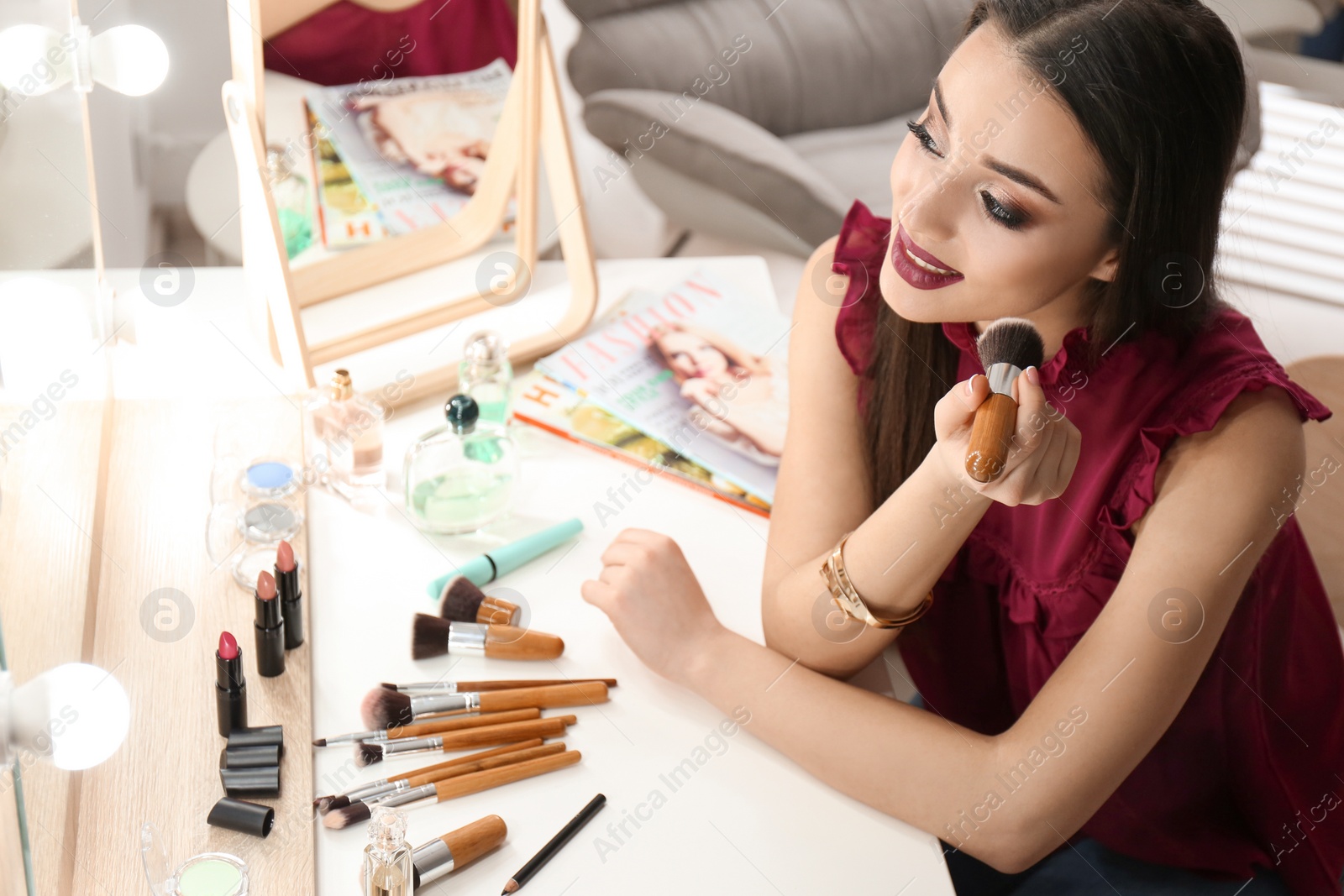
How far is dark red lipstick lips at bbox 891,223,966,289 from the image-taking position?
851 mm

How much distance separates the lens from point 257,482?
3.36ft

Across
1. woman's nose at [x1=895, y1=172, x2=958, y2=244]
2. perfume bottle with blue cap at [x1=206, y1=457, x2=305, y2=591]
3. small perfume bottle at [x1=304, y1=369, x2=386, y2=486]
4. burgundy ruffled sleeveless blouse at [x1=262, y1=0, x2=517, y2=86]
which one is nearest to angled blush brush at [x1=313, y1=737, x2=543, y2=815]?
perfume bottle with blue cap at [x1=206, y1=457, x2=305, y2=591]

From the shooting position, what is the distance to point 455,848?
741 millimetres

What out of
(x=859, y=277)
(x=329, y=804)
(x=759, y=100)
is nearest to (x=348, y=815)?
(x=329, y=804)

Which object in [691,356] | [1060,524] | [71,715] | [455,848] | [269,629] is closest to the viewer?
[71,715]

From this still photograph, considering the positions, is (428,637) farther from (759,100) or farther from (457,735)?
(759,100)

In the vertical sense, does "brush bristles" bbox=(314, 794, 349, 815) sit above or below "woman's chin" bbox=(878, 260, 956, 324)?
below

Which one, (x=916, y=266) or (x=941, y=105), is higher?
(x=941, y=105)

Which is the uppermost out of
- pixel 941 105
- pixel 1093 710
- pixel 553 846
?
pixel 941 105

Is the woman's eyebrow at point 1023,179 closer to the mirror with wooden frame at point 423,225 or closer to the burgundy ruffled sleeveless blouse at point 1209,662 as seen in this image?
the burgundy ruffled sleeveless blouse at point 1209,662

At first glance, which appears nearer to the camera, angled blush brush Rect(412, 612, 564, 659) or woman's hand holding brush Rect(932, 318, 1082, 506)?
woman's hand holding brush Rect(932, 318, 1082, 506)

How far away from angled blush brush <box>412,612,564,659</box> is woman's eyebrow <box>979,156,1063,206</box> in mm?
477

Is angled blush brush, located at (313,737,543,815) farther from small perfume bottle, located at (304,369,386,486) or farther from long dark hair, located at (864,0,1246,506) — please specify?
long dark hair, located at (864,0,1246,506)

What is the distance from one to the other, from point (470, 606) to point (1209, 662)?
0.61m
